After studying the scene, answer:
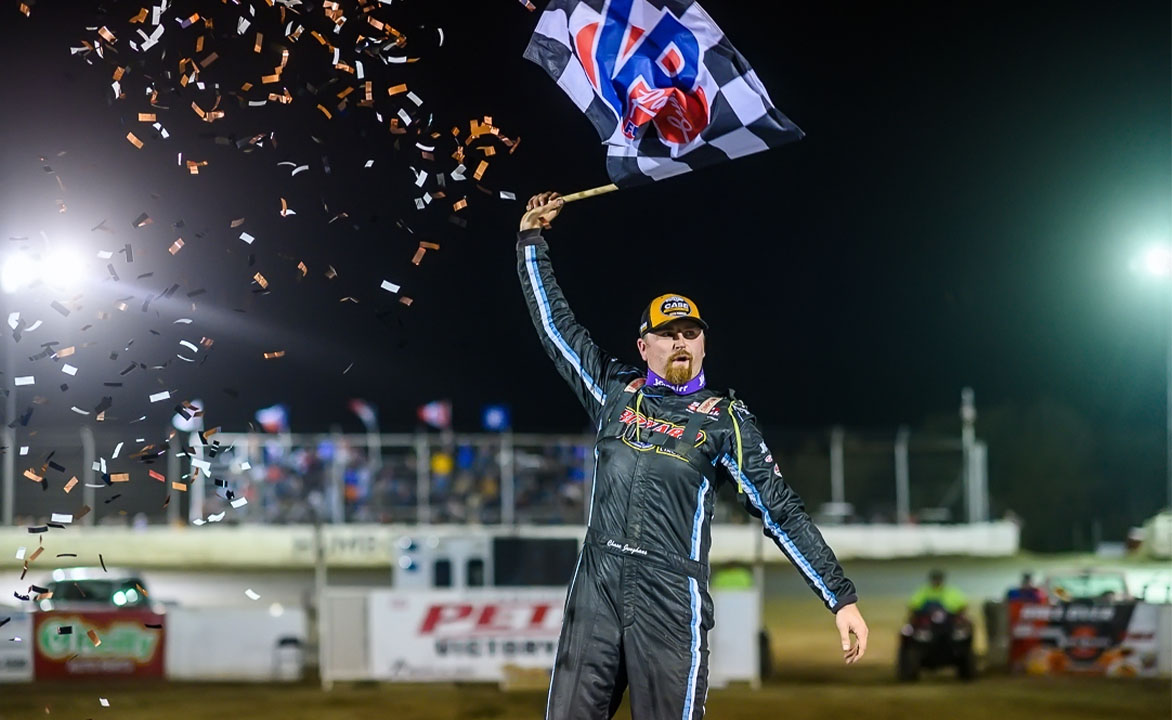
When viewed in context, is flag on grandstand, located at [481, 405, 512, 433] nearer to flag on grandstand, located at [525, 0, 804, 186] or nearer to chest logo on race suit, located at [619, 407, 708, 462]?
flag on grandstand, located at [525, 0, 804, 186]

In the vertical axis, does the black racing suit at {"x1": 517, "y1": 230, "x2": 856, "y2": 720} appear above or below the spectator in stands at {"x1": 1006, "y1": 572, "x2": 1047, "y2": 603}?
above

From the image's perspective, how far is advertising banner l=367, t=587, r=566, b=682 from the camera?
14.0m


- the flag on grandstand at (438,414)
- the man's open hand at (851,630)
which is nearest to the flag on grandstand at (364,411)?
the flag on grandstand at (438,414)

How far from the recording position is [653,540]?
4.99 metres

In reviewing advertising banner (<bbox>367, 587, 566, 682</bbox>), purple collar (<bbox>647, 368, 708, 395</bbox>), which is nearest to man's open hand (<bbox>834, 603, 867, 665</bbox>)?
purple collar (<bbox>647, 368, 708, 395</bbox>)

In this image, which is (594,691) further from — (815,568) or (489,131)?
(489,131)

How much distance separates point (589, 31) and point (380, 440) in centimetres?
2625

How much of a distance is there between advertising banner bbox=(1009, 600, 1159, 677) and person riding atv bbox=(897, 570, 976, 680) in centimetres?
102

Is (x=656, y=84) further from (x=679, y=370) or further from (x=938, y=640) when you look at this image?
(x=938, y=640)

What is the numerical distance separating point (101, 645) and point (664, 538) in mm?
11569

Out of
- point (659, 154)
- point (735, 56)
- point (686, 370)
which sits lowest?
point (686, 370)

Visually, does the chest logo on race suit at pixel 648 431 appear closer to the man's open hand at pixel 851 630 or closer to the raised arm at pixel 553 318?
the raised arm at pixel 553 318

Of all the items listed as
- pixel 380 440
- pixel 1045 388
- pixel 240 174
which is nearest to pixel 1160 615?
pixel 240 174

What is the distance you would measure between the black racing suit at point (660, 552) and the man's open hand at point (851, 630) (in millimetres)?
42
